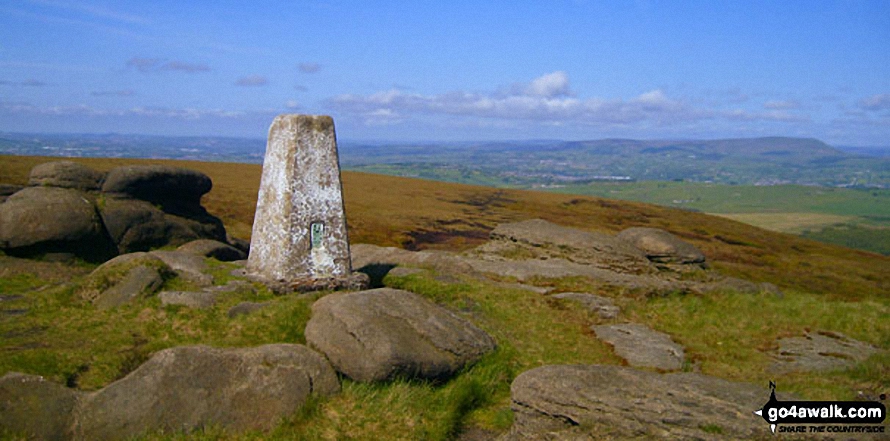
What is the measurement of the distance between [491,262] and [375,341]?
1550 cm

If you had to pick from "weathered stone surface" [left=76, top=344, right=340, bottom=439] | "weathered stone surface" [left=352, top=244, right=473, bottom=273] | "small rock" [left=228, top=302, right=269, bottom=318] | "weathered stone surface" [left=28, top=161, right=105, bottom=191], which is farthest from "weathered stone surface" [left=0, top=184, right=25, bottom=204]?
"weathered stone surface" [left=76, top=344, right=340, bottom=439]

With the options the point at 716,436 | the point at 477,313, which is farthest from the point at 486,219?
the point at 716,436

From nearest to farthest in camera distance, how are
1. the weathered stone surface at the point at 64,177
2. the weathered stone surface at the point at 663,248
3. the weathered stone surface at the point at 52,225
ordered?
1. the weathered stone surface at the point at 52,225
2. the weathered stone surface at the point at 64,177
3. the weathered stone surface at the point at 663,248

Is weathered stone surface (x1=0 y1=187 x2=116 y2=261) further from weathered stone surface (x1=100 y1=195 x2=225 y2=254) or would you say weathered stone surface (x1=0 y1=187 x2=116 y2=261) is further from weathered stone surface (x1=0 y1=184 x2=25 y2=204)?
weathered stone surface (x1=0 y1=184 x2=25 y2=204)

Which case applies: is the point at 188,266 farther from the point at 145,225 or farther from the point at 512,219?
the point at 512,219

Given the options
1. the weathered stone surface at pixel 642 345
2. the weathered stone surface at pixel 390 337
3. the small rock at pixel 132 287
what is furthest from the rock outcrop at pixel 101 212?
the weathered stone surface at pixel 642 345

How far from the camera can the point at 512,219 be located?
234 feet

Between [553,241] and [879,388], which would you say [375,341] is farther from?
[553,241]

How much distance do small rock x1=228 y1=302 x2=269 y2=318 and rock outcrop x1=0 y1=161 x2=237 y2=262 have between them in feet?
38.2

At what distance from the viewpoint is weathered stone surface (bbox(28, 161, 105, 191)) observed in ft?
86.4

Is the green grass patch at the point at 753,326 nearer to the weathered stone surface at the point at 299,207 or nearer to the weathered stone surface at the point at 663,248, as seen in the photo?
the weathered stone surface at the point at 663,248

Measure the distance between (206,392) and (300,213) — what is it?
302 inches

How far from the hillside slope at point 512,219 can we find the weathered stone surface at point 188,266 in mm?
23609

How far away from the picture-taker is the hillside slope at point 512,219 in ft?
158
